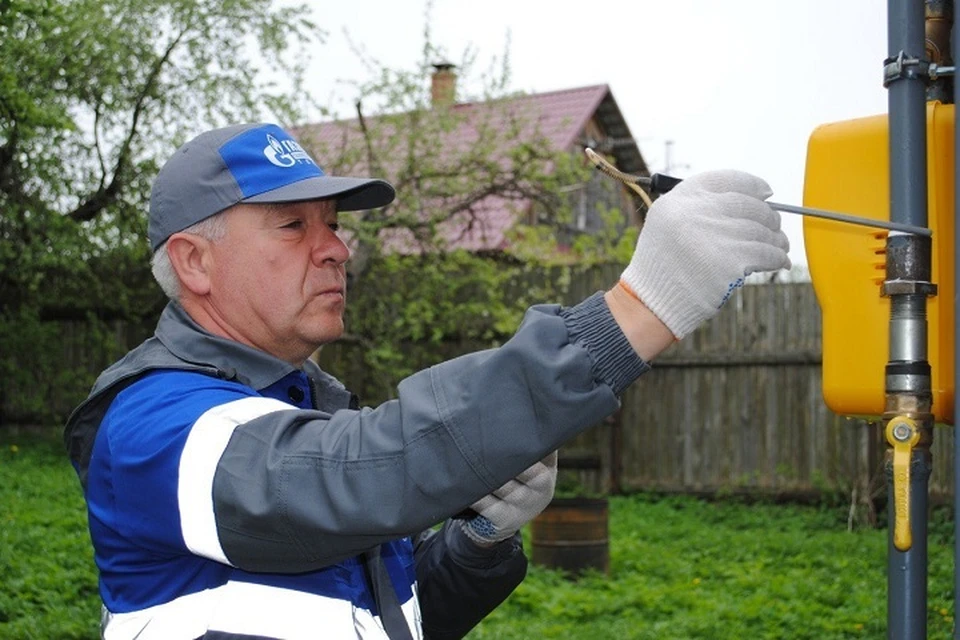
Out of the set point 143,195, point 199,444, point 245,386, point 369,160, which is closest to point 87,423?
point 245,386

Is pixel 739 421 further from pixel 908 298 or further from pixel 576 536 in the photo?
pixel 908 298

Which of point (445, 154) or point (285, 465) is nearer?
point (285, 465)

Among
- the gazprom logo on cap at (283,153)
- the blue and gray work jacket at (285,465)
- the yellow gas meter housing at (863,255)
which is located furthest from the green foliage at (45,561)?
the yellow gas meter housing at (863,255)

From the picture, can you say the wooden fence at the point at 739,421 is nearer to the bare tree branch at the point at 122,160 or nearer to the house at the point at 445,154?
the house at the point at 445,154

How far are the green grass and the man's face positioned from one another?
12.3 ft

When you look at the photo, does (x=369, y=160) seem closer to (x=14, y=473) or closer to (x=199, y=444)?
(x=14, y=473)

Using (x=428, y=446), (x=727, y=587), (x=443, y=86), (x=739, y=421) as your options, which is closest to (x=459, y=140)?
(x=443, y=86)

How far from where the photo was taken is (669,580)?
6988mm

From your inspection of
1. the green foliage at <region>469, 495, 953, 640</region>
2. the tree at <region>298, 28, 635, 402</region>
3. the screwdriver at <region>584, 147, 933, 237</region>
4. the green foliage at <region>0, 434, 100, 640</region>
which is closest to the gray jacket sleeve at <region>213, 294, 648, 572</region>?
the screwdriver at <region>584, 147, 933, 237</region>

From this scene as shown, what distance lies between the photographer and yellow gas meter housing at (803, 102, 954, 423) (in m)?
1.66

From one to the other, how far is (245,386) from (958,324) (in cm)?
102

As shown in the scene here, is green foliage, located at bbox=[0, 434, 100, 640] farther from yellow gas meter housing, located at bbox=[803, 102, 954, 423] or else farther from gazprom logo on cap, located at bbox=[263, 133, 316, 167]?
yellow gas meter housing, located at bbox=[803, 102, 954, 423]

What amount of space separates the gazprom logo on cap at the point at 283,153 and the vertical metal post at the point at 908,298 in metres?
0.93

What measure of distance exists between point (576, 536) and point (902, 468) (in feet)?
18.2
